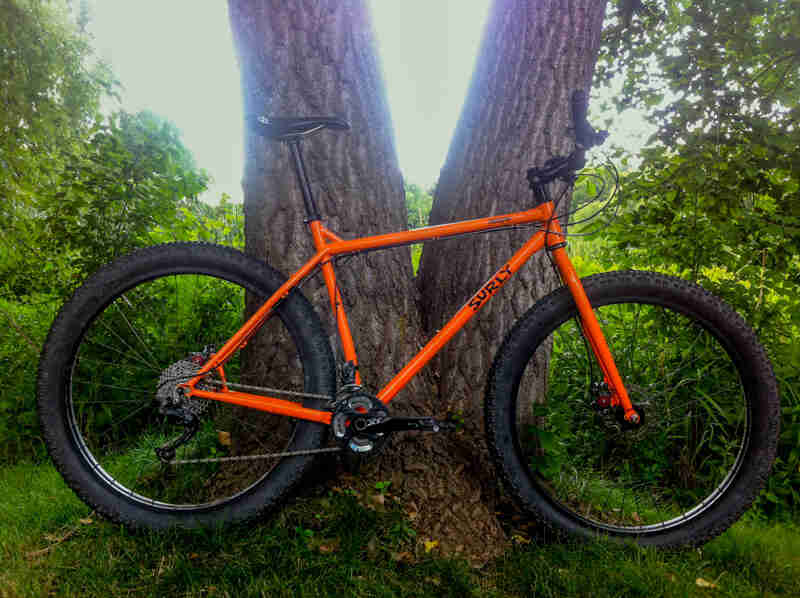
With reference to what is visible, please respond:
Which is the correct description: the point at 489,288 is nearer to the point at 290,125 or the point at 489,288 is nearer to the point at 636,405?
the point at 636,405

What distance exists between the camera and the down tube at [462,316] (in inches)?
74.7

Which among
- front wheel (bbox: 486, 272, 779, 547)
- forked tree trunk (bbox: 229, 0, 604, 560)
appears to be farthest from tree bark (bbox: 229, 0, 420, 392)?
front wheel (bbox: 486, 272, 779, 547)

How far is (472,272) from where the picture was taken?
2.18 m

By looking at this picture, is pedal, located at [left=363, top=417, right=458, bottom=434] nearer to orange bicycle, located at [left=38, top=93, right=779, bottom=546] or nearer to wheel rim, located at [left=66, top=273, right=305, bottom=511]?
orange bicycle, located at [left=38, top=93, right=779, bottom=546]

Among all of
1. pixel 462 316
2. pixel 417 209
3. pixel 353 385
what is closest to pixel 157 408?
pixel 353 385

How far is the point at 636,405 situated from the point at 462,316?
75 cm

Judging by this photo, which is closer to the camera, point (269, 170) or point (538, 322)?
point (538, 322)

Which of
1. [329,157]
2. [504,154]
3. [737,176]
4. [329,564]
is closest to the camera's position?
[329,564]

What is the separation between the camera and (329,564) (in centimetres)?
167

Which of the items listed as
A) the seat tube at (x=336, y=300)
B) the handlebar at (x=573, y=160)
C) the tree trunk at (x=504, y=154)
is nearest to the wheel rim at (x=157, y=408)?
the seat tube at (x=336, y=300)

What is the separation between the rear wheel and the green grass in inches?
5.0

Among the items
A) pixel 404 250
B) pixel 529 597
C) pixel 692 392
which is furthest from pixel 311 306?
pixel 692 392

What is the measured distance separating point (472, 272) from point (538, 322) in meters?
0.41

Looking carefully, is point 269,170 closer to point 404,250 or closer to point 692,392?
point 404,250
